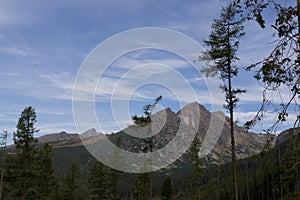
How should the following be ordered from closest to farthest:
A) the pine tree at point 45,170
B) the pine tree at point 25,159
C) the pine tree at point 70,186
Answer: the pine tree at point 25,159
the pine tree at point 45,170
the pine tree at point 70,186

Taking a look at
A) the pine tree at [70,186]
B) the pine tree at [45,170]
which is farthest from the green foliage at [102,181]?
the pine tree at [45,170]

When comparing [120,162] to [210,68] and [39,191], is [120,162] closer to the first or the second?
[39,191]

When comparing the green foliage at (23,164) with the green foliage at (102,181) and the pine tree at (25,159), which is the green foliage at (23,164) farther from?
the green foliage at (102,181)

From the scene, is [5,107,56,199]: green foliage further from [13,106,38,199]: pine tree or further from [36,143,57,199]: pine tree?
[36,143,57,199]: pine tree

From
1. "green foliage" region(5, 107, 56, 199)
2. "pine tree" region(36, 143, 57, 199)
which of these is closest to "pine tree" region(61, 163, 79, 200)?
"pine tree" region(36, 143, 57, 199)

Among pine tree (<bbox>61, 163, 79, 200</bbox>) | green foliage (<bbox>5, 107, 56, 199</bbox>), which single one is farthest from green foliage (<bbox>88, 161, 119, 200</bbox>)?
green foliage (<bbox>5, 107, 56, 199</bbox>)

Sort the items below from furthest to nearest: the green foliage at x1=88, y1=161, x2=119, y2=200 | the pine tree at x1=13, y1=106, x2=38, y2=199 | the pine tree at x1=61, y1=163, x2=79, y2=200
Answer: the pine tree at x1=61, y1=163, x2=79, y2=200
the green foliage at x1=88, y1=161, x2=119, y2=200
the pine tree at x1=13, y1=106, x2=38, y2=199

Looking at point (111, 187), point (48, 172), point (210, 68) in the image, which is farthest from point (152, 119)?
point (111, 187)

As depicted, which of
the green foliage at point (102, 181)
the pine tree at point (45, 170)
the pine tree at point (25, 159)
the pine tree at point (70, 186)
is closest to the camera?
the pine tree at point (25, 159)

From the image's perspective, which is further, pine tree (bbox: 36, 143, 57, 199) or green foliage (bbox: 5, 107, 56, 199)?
pine tree (bbox: 36, 143, 57, 199)

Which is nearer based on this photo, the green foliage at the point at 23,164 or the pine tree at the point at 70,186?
the green foliage at the point at 23,164

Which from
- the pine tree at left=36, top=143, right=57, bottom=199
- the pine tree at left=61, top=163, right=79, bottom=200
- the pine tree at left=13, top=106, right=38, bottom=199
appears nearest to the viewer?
the pine tree at left=13, top=106, right=38, bottom=199

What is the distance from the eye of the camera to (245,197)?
280 ft

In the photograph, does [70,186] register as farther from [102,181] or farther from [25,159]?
[25,159]
